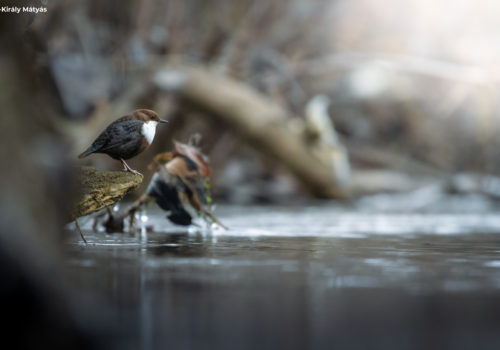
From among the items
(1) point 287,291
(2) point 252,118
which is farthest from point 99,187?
(2) point 252,118

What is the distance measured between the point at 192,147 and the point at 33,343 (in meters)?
1.28

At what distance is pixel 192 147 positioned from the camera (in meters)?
1.93

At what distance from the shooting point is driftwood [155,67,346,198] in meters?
4.29

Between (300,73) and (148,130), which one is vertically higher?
(300,73)

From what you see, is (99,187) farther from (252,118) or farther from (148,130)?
(252,118)

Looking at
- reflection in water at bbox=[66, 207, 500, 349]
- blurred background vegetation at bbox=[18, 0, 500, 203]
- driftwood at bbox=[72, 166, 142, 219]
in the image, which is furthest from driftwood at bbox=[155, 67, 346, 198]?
A: driftwood at bbox=[72, 166, 142, 219]

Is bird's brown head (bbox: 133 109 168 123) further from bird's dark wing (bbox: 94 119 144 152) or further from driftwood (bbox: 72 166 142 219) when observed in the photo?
driftwood (bbox: 72 166 142 219)

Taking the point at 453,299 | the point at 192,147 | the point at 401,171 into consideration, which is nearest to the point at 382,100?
the point at 401,171

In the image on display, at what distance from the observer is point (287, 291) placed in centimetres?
98

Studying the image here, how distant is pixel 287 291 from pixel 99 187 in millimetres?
525

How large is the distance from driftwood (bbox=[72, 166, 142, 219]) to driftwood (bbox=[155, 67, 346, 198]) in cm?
302

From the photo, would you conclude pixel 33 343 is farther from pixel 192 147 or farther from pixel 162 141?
pixel 162 141

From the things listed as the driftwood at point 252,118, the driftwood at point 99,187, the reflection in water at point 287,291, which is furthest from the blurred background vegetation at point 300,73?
the reflection in water at point 287,291

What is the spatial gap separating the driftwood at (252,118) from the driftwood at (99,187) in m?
3.02
